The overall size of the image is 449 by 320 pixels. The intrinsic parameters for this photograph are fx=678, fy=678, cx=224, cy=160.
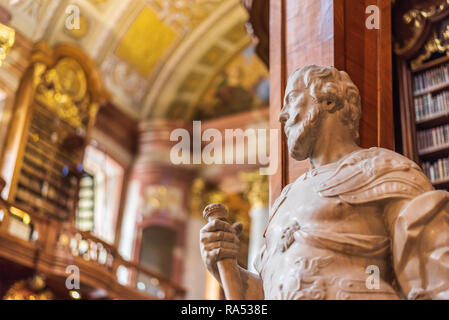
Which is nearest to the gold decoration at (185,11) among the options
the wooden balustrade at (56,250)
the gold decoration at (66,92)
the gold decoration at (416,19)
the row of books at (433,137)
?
the gold decoration at (66,92)

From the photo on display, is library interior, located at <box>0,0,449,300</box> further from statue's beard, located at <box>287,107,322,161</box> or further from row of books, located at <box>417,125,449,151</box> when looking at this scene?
statue's beard, located at <box>287,107,322,161</box>

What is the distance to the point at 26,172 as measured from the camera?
10.7 meters

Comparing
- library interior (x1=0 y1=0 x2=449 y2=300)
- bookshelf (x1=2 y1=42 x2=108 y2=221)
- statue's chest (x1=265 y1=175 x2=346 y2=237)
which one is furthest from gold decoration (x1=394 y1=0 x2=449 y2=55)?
bookshelf (x1=2 y1=42 x2=108 y2=221)

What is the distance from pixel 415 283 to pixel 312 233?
0.36m

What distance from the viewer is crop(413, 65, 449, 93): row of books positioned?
5.85 m

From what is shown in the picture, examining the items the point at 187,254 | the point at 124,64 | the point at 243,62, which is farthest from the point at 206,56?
the point at 187,254

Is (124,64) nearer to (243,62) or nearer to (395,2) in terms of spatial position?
(243,62)

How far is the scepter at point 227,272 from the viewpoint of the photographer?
223cm

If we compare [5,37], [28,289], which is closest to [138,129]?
[28,289]

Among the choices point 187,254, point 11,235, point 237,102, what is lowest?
point 11,235

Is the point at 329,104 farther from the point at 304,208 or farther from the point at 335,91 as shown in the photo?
the point at 304,208

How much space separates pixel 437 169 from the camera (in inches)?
217

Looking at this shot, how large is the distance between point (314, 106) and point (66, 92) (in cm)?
1004

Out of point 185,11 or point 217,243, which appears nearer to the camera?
point 217,243
